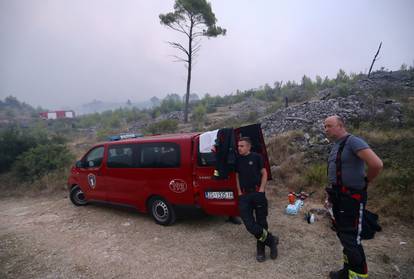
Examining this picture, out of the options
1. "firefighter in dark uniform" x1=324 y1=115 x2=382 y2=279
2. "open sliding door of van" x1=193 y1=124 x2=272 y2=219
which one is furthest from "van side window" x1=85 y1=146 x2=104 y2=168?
"firefighter in dark uniform" x1=324 y1=115 x2=382 y2=279

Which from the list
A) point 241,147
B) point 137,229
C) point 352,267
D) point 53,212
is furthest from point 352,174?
point 53,212

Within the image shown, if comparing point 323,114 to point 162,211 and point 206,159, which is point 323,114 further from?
point 162,211

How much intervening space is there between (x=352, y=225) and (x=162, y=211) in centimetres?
342

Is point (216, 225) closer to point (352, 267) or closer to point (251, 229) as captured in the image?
point (251, 229)

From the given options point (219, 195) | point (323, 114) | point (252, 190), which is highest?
point (323, 114)

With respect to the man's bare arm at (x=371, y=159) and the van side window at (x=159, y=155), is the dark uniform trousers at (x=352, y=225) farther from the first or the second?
the van side window at (x=159, y=155)

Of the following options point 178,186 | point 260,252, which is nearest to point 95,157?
point 178,186

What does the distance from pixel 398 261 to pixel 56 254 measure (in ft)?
16.8

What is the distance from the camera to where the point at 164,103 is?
3203cm

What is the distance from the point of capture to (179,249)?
14.2ft

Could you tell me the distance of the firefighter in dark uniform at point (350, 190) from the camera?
2838mm

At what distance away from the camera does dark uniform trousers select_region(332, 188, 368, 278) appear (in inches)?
112

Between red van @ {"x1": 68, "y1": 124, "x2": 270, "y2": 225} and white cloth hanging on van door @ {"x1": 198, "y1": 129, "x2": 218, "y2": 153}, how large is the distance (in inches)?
3.6

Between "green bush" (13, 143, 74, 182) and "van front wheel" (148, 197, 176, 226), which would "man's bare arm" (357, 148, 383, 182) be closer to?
"van front wheel" (148, 197, 176, 226)
